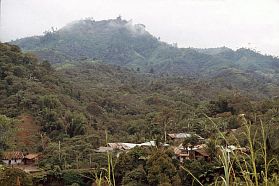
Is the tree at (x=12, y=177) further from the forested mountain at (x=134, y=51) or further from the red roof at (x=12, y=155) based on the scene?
the forested mountain at (x=134, y=51)

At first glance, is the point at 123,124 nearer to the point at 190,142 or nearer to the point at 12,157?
the point at 12,157

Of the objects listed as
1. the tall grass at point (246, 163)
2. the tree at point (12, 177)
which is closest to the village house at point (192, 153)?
the tree at point (12, 177)

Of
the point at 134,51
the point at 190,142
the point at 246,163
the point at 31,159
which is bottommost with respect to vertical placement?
the point at 31,159

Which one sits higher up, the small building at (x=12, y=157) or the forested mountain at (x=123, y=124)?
the forested mountain at (x=123, y=124)

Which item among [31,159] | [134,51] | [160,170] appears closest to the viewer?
[160,170]

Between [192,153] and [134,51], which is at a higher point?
[134,51]

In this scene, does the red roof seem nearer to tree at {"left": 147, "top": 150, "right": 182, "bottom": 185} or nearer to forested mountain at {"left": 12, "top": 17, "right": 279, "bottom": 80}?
tree at {"left": 147, "top": 150, "right": 182, "bottom": 185}

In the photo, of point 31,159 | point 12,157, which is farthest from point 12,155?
point 31,159
